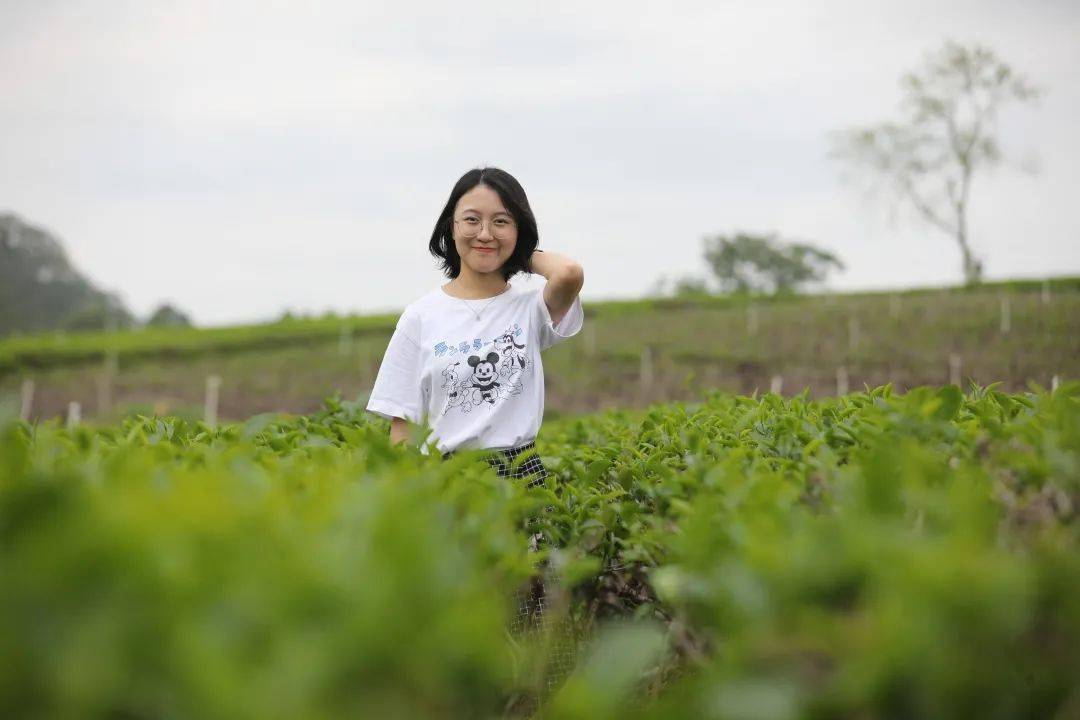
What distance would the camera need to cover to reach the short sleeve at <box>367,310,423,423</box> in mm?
3123

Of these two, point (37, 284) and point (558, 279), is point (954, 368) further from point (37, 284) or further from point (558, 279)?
point (37, 284)

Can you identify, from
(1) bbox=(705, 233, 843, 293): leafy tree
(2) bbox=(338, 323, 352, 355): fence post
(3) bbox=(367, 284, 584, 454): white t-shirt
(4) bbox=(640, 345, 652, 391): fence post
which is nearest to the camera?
(3) bbox=(367, 284, 584, 454): white t-shirt

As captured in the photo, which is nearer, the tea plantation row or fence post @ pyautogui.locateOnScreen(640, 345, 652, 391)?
the tea plantation row

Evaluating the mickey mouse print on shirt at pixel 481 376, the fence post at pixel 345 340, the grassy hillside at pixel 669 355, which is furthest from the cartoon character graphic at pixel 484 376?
the fence post at pixel 345 340

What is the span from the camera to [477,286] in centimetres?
331

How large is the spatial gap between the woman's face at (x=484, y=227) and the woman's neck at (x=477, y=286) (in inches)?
2.5

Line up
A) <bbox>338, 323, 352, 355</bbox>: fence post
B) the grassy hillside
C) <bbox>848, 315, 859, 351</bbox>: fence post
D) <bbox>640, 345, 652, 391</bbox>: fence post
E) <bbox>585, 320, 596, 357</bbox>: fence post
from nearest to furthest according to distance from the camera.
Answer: the grassy hillside < <bbox>640, 345, 652, 391</bbox>: fence post < <bbox>848, 315, 859, 351</bbox>: fence post < <bbox>585, 320, 596, 357</bbox>: fence post < <bbox>338, 323, 352, 355</bbox>: fence post

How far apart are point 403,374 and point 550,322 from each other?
57 centimetres

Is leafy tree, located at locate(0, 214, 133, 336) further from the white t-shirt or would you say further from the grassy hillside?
the white t-shirt

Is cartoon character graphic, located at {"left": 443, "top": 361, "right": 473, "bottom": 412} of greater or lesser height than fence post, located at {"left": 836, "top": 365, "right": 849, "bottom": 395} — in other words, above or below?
above

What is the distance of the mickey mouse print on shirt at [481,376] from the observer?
3074 millimetres

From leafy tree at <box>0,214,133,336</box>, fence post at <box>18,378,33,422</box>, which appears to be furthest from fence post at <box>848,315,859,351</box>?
leafy tree at <box>0,214,133,336</box>

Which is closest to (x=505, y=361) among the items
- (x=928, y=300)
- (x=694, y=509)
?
(x=694, y=509)

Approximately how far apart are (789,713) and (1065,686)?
517 mm
